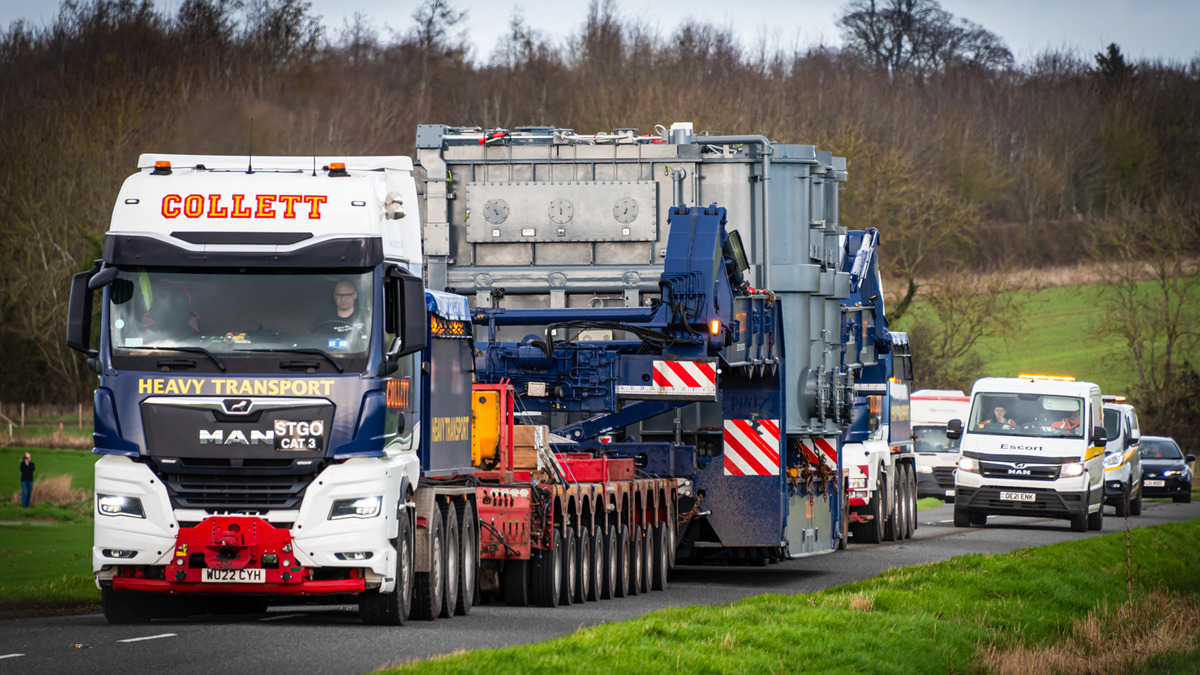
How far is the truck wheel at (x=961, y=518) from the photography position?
113ft

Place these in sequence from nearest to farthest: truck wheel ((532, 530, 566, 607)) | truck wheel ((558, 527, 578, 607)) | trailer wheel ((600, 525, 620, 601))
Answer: truck wheel ((532, 530, 566, 607)) < truck wheel ((558, 527, 578, 607)) < trailer wheel ((600, 525, 620, 601))

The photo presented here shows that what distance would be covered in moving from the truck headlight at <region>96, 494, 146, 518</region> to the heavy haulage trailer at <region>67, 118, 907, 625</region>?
0.01 metres

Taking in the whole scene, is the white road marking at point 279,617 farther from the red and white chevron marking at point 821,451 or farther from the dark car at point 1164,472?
the dark car at point 1164,472

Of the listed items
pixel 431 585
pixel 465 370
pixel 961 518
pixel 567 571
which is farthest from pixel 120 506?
pixel 961 518

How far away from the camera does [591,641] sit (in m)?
12.5

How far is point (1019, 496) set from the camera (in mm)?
32969

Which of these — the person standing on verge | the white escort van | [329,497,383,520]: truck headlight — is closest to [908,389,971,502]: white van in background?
the white escort van

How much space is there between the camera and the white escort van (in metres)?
32.8

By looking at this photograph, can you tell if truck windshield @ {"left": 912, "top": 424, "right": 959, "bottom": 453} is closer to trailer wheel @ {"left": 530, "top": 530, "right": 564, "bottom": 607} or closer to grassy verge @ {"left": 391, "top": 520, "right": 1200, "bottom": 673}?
grassy verge @ {"left": 391, "top": 520, "right": 1200, "bottom": 673}

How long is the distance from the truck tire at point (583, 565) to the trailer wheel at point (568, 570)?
0.34 ft

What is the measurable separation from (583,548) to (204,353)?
620 cm

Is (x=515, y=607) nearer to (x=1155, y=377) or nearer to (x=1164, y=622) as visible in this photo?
(x=1164, y=622)

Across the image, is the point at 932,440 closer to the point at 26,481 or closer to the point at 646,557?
the point at 26,481

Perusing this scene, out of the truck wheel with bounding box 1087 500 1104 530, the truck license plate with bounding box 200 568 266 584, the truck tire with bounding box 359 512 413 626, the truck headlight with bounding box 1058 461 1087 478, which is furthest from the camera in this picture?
the truck wheel with bounding box 1087 500 1104 530
